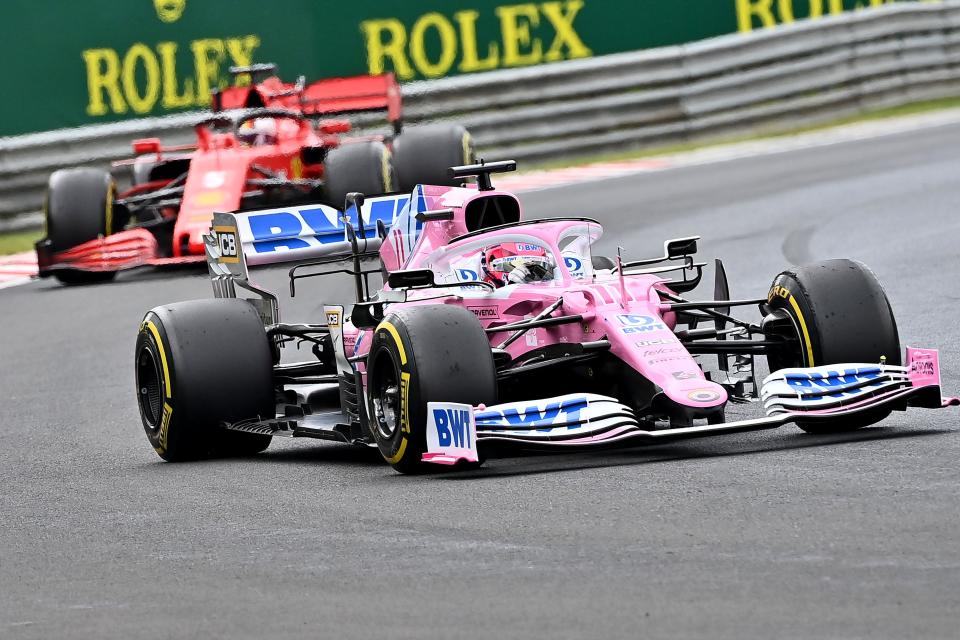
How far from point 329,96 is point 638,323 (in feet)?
40.1

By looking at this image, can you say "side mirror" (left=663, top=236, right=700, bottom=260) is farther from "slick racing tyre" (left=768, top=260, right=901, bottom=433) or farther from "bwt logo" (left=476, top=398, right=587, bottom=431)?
"bwt logo" (left=476, top=398, right=587, bottom=431)

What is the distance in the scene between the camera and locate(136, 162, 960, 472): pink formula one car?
7.71 meters

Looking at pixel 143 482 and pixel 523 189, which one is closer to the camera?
pixel 143 482

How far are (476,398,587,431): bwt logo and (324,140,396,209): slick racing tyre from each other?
9.98 metres

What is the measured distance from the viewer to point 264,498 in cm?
774

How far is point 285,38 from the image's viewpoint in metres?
22.8

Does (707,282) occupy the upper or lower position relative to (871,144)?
lower

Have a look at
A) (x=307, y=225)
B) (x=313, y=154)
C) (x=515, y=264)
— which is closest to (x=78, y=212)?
(x=313, y=154)

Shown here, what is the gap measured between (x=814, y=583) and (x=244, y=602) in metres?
1.80

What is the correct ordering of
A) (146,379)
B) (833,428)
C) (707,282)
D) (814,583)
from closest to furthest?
1. (814,583)
2. (833,428)
3. (146,379)
4. (707,282)

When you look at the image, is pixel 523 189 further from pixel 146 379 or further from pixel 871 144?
pixel 146 379

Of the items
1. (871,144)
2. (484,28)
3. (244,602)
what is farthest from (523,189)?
(244,602)

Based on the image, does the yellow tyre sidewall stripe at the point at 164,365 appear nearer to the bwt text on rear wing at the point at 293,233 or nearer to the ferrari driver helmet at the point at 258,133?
the bwt text on rear wing at the point at 293,233

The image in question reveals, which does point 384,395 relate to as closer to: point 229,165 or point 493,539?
point 493,539
